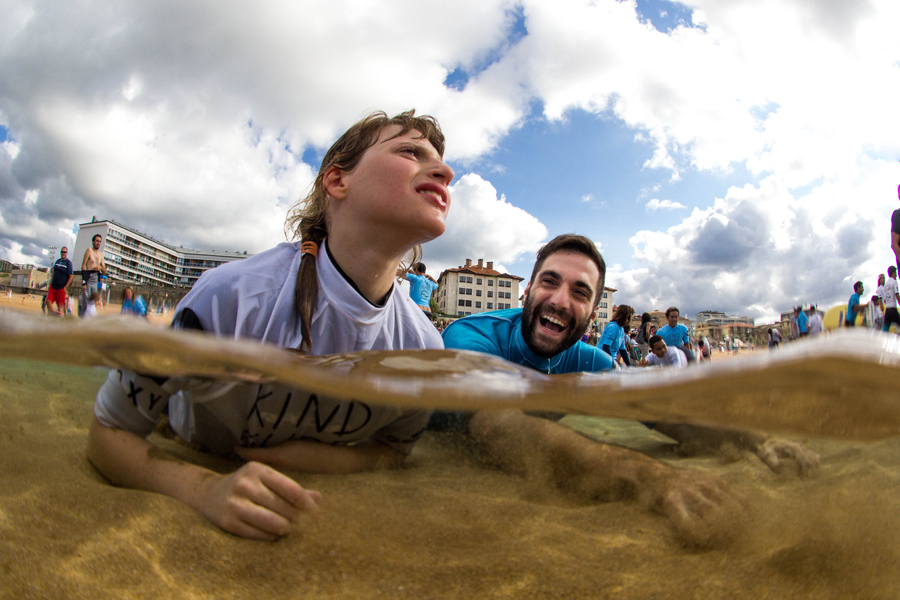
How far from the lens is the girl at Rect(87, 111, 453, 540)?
77 cm

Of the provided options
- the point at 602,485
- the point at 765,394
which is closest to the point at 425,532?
the point at 602,485

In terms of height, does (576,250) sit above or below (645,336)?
above

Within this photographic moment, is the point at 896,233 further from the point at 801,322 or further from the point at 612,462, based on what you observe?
the point at 612,462

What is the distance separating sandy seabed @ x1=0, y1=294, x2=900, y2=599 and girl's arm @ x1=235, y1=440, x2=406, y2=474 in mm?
23

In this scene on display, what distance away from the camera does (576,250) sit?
317 cm

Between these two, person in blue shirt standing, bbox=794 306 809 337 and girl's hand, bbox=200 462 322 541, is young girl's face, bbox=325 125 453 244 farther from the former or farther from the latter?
person in blue shirt standing, bbox=794 306 809 337

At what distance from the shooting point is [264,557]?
2.26 ft

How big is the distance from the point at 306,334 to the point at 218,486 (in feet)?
2.49

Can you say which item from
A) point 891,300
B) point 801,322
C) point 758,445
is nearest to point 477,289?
point 891,300

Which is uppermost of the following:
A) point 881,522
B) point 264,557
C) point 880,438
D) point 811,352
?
point 811,352

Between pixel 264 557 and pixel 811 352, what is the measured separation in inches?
38.3

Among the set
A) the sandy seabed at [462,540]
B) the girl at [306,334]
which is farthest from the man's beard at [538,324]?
the sandy seabed at [462,540]

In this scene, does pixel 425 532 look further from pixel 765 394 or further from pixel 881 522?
pixel 881 522

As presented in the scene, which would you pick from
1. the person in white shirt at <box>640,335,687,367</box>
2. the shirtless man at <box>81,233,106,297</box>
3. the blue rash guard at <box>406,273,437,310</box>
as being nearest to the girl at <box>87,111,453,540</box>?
the blue rash guard at <box>406,273,437,310</box>
